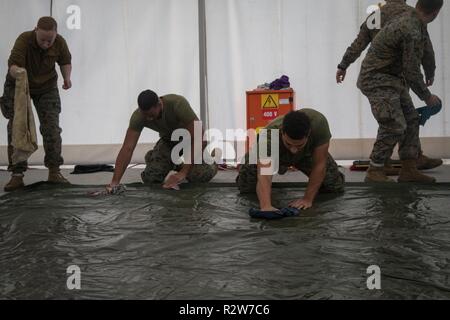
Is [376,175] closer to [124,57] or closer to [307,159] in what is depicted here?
[307,159]

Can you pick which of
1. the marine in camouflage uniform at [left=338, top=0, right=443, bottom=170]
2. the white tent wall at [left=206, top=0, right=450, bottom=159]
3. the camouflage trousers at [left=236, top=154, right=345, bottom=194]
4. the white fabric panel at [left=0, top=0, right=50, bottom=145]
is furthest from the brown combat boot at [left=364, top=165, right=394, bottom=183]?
the white fabric panel at [left=0, top=0, right=50, bottom=145]

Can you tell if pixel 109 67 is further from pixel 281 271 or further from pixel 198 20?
pixel 281 271

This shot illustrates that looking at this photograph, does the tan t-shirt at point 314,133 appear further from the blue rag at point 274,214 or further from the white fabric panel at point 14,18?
the white fabric panel at point 14,18

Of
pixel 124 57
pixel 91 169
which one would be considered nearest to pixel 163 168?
pixel 91 169

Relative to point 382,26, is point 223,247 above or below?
below

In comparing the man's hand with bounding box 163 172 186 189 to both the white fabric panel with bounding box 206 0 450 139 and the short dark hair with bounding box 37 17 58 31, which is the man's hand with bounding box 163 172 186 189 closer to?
the short dark hair with bounding box 37 17 58 31

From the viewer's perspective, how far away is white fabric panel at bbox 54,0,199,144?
5270mm

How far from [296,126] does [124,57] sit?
3.42 meters

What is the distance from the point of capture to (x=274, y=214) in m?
2.38

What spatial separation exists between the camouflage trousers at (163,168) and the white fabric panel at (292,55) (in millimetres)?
1711

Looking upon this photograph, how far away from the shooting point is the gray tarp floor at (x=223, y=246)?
154cm

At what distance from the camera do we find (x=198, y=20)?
206 inches

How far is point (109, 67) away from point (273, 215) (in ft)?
11.5
